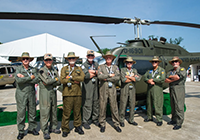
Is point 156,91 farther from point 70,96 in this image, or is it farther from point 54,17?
point 54,17

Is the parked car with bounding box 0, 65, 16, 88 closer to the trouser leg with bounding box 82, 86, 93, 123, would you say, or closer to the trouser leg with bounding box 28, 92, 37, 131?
the trouser leg with bounding box 28, 92, 37, 131

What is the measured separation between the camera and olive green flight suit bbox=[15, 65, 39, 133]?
11.4ft

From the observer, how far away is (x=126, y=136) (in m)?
3.52

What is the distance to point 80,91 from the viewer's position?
3709 mm

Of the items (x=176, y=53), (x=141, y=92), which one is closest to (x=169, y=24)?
(x=176, y=53)

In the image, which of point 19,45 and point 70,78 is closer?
point 70,78

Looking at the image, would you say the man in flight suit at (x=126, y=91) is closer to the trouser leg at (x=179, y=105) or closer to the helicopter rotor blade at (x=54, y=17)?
the trouser leg at (x=179, y=105)

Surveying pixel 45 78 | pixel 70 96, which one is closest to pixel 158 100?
pixel 70 96

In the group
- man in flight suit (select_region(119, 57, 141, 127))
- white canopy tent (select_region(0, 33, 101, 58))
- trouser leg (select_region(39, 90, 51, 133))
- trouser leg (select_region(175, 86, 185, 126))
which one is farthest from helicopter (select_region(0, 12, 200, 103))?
white canopy tent (select_region(0, 33, 101, 58))

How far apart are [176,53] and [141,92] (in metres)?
2.70

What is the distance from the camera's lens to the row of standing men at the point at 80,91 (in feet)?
11.6

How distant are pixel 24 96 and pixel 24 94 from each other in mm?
46

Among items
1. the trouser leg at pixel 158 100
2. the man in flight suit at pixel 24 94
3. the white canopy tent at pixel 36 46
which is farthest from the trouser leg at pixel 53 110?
the white canopy tent at pixel 36 46

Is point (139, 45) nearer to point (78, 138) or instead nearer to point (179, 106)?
point (179, 106)
